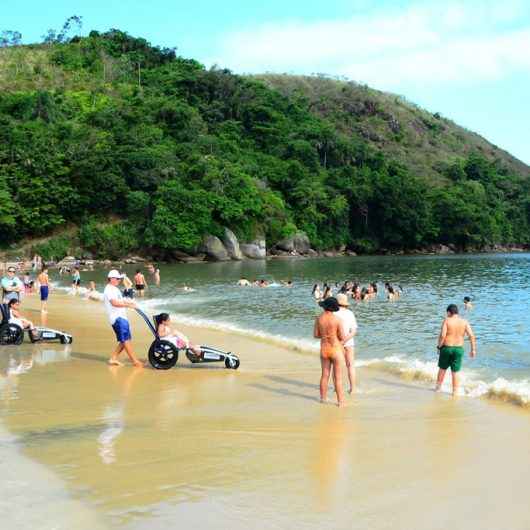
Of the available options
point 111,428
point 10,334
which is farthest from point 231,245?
point 111,428

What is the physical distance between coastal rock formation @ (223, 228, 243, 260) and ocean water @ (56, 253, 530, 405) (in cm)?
2908

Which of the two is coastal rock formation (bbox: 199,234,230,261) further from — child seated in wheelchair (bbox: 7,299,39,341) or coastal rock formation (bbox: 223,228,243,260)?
child seated in wheelchair (bbox: 7,299,39,341)

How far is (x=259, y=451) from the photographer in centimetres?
752

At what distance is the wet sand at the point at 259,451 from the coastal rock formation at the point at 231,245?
64710 millimetres

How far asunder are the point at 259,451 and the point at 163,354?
5449 mm

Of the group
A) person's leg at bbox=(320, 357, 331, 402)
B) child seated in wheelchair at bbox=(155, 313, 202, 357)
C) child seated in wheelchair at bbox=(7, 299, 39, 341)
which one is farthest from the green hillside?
person's leg at bbox=(320, 357, 331, 402)

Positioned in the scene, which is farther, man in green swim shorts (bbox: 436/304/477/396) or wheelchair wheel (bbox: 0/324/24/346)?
wheelchair wheel (bbox: 0/324/24/346)

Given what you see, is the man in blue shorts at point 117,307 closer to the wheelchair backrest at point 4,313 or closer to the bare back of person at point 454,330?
the wheelchair backrest at point 4,313

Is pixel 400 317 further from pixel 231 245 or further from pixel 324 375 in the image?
pixel 231 245

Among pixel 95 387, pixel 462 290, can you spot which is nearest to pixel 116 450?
pixel 95 387

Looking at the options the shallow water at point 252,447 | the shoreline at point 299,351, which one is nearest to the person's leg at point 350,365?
the shallow water at point 252,447

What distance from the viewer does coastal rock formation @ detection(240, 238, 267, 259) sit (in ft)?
260

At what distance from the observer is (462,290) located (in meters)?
36.9

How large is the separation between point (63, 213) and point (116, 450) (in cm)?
7072
